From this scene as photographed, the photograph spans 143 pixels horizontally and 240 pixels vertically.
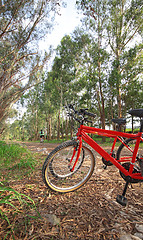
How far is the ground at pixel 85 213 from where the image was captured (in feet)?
4.65

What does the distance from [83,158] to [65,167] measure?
0.44m

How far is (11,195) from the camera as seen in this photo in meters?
1.59

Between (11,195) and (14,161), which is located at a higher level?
(11,195)

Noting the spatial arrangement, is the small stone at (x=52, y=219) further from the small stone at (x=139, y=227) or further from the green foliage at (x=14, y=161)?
the green foliage at (x=14, y=161)

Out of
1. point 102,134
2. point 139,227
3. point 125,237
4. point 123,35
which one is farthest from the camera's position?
point 123,35

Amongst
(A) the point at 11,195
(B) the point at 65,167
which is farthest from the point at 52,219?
(B) the point at 65,167

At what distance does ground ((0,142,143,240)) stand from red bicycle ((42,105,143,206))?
0.60 feet

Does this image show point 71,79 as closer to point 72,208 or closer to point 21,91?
point 21,91

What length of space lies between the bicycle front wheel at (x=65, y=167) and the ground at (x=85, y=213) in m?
0.16

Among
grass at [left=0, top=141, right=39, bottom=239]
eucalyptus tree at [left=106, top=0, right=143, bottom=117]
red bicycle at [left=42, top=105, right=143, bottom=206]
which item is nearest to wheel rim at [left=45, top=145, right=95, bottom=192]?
red bicycle at [left=42, top=105, right=143, bottom=206]

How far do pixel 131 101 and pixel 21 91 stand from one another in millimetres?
19444

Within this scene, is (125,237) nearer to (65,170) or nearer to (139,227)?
(139,227)

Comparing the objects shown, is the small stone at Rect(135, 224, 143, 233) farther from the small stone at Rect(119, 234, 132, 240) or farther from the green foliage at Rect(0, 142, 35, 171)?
the green foliage at Rect(0, 142, 35, 171)

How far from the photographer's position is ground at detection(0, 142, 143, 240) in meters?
1.42
